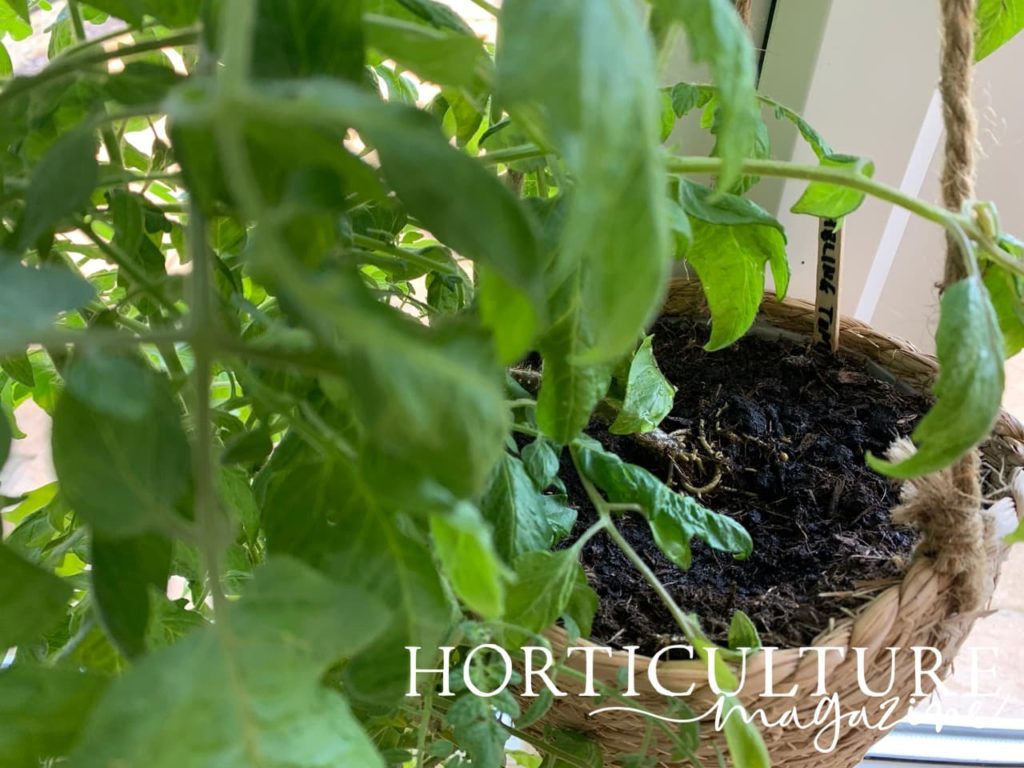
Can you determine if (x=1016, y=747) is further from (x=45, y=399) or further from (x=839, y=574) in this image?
(x=45, y=399)

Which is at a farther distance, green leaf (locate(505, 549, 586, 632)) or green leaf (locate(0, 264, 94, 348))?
green leaf (locate(505, 549, 586, 632))

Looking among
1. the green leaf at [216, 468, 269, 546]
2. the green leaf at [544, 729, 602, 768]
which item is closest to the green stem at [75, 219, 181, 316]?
the green leaf at [216, 468, 269, 546]

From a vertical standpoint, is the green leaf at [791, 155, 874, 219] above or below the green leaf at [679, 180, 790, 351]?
above

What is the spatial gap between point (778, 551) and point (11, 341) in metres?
0.57

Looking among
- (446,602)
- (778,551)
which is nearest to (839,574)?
(778,551)

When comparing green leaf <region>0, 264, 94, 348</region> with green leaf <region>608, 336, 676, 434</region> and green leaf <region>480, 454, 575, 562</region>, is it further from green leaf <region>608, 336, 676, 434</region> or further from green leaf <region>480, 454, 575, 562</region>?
green leaf <region>608, 336, 676, 434</region>

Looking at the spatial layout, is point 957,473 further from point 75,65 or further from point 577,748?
point 75,65

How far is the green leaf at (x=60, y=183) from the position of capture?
0.72 ft

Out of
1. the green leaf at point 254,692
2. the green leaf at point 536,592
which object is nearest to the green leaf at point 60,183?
the green leaf at point 254,692

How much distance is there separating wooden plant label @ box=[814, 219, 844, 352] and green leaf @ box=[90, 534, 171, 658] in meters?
0.49

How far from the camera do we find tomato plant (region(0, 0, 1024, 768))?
0.48ft

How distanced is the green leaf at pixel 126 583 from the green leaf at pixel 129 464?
0.02 m

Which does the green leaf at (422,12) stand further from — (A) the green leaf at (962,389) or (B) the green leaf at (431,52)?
(A) the green leaf at (962,389)

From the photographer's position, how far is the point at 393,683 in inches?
10.1
